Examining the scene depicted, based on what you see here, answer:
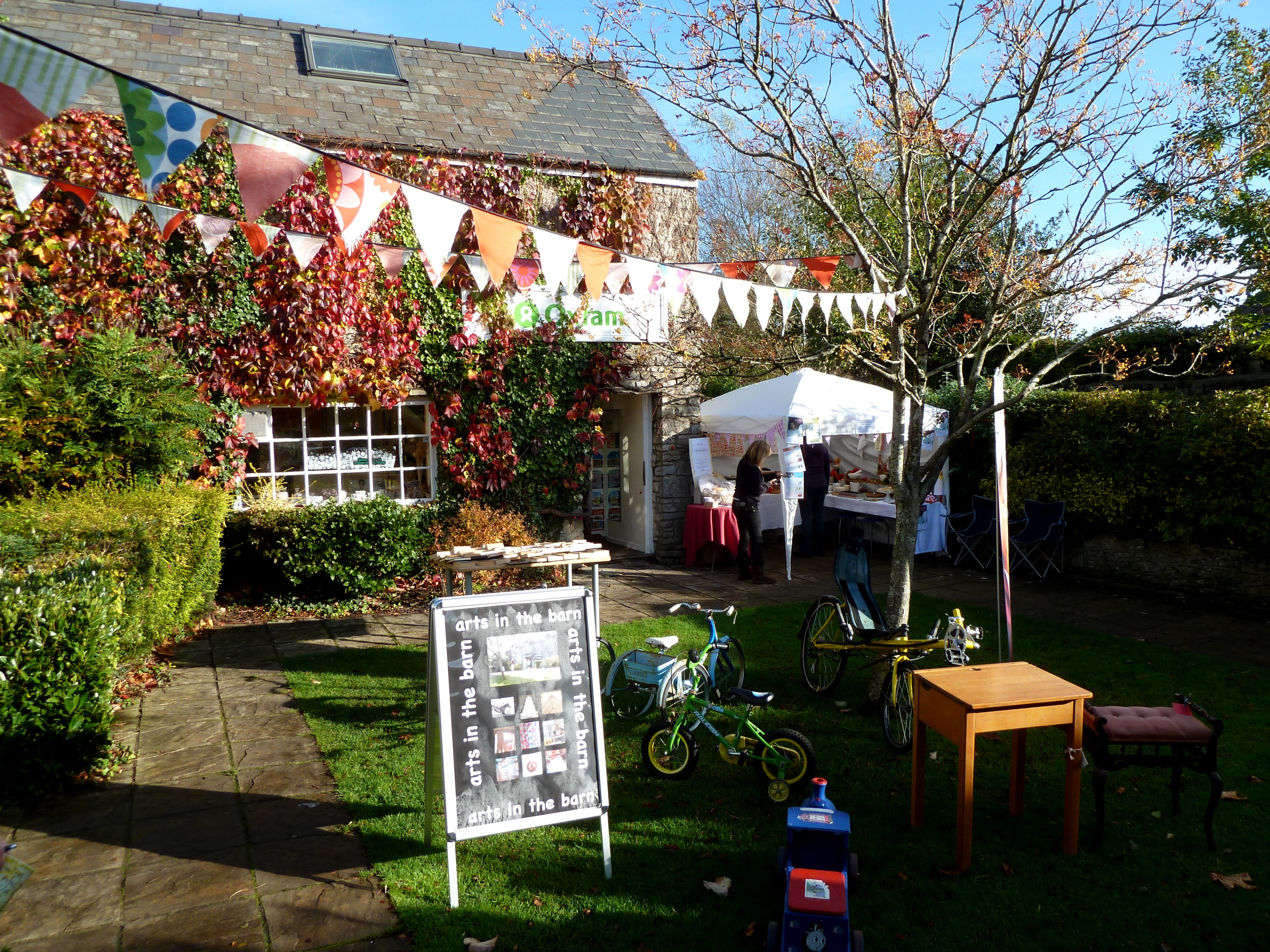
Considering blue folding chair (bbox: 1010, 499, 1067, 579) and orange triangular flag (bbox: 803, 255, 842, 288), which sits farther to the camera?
blue folding chair (bbox: 1010, 499, 1067, 579)

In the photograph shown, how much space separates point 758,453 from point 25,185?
279 inches

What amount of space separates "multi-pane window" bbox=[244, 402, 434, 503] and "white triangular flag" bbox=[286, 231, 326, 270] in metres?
3.64

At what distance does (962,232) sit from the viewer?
5469 mm

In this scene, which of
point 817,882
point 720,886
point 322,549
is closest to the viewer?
point 817,882

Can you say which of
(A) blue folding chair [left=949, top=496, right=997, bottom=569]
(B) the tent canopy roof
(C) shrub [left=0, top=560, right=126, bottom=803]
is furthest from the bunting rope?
(A) blue folding chair [left=949, top=496, right=997, bottom=569]

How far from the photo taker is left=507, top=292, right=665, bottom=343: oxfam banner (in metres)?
9.81

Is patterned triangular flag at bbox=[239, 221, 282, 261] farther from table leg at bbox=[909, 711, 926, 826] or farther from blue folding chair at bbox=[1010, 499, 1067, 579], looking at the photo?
blue folding chair at bbox=[1010, 499, 1067, 579]

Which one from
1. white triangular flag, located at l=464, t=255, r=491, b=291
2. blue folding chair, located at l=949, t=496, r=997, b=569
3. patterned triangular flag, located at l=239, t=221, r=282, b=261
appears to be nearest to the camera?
patterned triangular flag, located at l=239, t=221, r=282, b=261

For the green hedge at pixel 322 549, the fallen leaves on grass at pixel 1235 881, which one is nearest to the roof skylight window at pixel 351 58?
the green hedge at pixel 322 549

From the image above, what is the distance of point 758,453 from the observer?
9.75m

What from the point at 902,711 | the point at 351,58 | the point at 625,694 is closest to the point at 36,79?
the point at 625,694

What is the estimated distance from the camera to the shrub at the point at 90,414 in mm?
6543

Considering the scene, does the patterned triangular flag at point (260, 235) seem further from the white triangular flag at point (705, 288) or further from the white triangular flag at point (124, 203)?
the white triangular flag at point (705, 288)

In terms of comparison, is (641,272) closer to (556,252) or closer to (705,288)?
(705,288)
